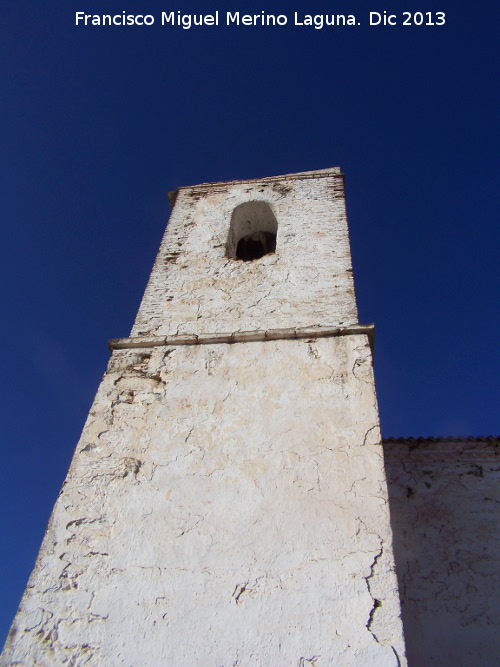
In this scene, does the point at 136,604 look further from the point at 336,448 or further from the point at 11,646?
the point at 336,448

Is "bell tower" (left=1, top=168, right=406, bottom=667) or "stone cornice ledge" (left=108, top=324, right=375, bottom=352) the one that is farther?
"stone cornice ledge" (left=108, top=324, right=375, bottom=352)

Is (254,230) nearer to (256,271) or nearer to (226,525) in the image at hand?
(256,271)

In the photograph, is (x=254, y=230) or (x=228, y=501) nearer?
(x=228, y=501)

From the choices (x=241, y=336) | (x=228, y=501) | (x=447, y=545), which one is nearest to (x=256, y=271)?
(x=241, y=336)

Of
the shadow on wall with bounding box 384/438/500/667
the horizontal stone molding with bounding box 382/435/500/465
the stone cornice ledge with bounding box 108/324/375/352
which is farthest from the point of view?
the horizontal stone molding with bounding box 382/435/500/465

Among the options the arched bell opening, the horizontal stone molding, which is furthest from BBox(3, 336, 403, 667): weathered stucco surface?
the arched bell opening

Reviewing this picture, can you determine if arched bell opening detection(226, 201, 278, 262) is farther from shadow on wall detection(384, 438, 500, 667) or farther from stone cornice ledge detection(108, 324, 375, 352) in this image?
shadow on wall detection(384, 438, 500, 667)

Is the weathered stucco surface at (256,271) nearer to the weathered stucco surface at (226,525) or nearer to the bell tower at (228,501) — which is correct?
the bell tower at (228,501)

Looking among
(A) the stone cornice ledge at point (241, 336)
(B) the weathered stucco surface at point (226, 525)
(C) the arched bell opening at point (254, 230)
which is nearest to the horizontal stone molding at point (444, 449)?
(A) the stone cornice ledge at point (241, 336)

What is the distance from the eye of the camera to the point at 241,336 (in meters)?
4.62

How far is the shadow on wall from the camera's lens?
186 inches

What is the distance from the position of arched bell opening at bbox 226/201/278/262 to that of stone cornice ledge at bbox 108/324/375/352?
98.7 inches

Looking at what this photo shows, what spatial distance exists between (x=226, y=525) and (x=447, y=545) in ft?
10.1

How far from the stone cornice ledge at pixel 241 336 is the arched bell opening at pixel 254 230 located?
8.22ft
